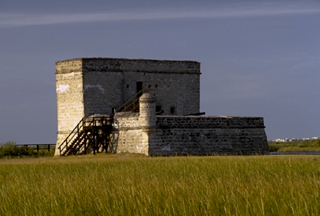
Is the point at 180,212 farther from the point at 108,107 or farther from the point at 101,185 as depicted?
the point at 108,107

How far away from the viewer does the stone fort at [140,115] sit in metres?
31.7

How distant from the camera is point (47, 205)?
10.5 metres

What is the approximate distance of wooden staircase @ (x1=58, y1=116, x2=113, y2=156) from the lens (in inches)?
1355

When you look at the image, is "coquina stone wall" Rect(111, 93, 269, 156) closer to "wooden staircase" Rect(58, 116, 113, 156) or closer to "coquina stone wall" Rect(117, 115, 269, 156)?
"coquina stone wall" Rect(117, 115, 269, 156)

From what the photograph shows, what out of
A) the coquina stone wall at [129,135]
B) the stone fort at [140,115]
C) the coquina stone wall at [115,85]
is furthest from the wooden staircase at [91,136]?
the coquina stone wall at [115,85]

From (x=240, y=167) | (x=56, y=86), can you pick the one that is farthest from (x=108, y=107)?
(x=240, y=167)

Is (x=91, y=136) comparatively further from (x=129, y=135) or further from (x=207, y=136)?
(x=207, y=136)

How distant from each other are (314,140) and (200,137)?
91.0 ft

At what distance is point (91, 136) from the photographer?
35.4 meters

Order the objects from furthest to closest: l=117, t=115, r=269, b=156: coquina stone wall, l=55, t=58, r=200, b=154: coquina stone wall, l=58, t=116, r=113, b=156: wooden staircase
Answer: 1. l=55, t=58, r=200, b=154: coquina stone wall
2. l=58, t=116, r=113, b=156: wooden staircase
3. l=117, t=115, r=269, b=156: coquina stone wall

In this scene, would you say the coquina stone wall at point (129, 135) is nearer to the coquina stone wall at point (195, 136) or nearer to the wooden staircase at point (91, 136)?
the coquina stone wall at point (195, 136)

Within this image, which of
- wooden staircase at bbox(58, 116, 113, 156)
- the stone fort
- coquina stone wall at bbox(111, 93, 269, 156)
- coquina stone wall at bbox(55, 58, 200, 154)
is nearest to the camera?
coquina stone wall at bbox(111, 93, 269, 156)

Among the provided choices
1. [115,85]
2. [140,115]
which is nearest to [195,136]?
[140,115]

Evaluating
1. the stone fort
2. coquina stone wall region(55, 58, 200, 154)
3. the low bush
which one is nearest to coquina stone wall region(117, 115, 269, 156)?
the stone fort
